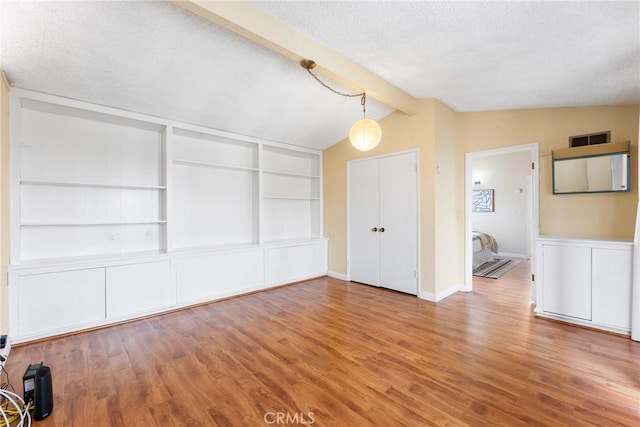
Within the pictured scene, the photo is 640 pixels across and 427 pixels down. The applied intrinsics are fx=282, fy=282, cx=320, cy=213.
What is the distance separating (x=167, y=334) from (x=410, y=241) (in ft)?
10.8

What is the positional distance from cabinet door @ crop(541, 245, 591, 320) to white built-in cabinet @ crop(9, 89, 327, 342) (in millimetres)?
3429

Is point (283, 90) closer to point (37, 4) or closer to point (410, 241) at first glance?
point (37, 4)

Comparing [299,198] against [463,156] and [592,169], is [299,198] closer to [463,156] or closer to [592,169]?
[463,156]

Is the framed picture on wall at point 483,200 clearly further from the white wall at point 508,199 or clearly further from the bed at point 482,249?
the bed at point 482,249

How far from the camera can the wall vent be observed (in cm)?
320

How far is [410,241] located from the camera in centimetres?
416

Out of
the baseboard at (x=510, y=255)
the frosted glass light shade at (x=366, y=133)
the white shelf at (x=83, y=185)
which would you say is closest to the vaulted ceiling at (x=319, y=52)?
the frosted glass light shade at (x=366, y=133)

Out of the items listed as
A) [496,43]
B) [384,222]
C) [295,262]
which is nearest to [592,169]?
[496,43]

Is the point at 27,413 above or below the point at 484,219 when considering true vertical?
below

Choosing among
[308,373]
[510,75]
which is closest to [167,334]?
[308,373]

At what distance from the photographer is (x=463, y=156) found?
14.3ft

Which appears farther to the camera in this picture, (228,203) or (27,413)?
(228,203)

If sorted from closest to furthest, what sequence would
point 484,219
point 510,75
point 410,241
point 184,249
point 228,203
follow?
1. point 510,75
2. point 184,249
3. point 410,241
4. point 228,203
5. point 484,219

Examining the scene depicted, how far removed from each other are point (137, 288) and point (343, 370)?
2588 millimetres
